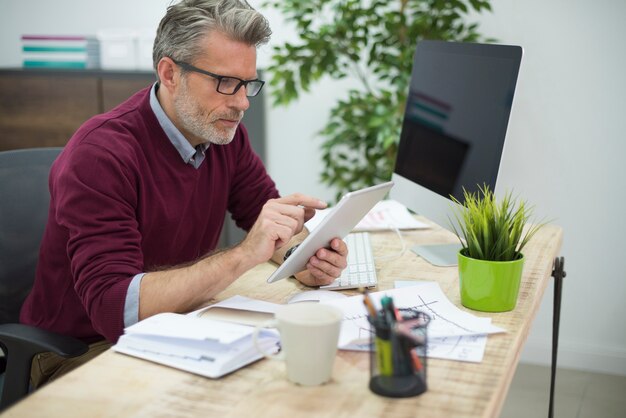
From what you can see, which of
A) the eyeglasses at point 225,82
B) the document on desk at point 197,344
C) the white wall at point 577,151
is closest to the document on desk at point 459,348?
the document on desk at point 197,344

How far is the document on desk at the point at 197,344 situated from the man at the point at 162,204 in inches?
7.0

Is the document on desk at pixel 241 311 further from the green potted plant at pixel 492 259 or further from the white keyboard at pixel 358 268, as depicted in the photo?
the green potted plant at pixel 492 259

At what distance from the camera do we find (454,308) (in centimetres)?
142

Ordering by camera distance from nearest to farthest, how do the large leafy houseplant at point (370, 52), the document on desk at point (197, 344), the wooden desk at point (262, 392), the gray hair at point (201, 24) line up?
the wooden desk at point (262, 392), the document on desk at point (197, 344), the gray hair at point (201, 24), the large leafy houseplant at point (370, 52)

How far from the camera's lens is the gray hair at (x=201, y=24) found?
169 cm

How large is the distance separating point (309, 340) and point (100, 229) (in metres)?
0.59

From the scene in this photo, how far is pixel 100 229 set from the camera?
4.88 feet

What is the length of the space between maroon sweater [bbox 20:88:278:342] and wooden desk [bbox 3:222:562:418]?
0.89ft

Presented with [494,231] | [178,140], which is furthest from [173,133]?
[494,231]

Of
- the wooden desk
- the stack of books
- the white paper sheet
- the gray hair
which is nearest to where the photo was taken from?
the wooden desk

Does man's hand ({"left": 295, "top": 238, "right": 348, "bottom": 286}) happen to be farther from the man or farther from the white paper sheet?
the white paper sheet

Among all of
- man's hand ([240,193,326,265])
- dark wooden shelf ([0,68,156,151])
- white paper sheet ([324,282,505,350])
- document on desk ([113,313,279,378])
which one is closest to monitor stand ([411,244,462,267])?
white paper sheet ([324,282,505,350])

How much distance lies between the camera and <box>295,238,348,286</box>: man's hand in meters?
1.58

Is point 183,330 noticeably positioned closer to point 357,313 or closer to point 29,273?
point 357,313
